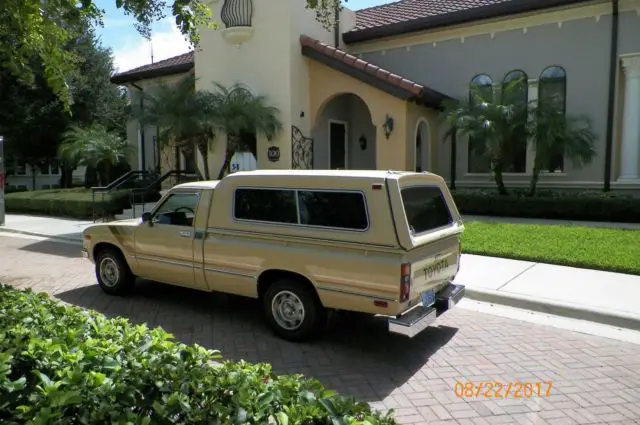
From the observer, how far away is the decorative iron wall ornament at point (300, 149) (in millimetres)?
15688

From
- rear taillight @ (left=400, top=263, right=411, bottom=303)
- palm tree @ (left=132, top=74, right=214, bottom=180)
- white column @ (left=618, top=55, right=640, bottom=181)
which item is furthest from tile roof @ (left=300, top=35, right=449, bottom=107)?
rear taillight @ (left=400, top=263, right=411, bottom=303)

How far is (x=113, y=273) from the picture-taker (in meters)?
6.98

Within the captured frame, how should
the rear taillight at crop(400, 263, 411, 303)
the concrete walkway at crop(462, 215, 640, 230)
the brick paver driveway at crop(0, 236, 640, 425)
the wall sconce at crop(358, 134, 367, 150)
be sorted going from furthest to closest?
1. the wall sconce at crop(358, 134, 367, 150)
2. the concrete walkway at crop(462, 215, 640, 230)
3. the rear taillight at crop(400, 263, 411, 303)
4. the brick paver driveway at crop(0, 236, 640, 425)

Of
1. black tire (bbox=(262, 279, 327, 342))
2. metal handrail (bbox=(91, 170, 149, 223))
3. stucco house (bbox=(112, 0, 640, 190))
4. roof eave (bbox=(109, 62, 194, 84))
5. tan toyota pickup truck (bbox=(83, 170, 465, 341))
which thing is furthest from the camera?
roof eave (bbox=(109, 62, 194, 84))

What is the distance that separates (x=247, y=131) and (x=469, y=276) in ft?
30.5

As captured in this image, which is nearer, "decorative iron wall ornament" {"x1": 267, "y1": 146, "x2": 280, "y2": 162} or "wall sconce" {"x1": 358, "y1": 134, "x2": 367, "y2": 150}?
"decorative iron wall ornament" {"x1": 267, "y1": 146, "x2": 280, "y2": 162}

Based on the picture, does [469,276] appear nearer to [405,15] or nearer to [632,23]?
[632,23]

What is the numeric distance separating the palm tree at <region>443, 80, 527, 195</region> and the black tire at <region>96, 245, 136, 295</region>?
9.86m

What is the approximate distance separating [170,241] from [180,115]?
902 cm

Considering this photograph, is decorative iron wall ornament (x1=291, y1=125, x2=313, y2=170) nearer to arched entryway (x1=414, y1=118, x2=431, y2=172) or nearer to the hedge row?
arched entryway (x1=414, y1=118, x2=431, y2=172)

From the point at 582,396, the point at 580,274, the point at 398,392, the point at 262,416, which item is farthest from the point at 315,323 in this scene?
the point at 580,274

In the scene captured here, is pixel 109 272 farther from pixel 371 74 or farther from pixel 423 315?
pixel 371 74

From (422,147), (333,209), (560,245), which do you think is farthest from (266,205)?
(422,147)

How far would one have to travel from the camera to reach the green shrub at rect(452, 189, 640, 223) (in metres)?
12.5
